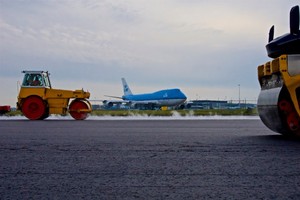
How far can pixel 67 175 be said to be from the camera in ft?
13.0

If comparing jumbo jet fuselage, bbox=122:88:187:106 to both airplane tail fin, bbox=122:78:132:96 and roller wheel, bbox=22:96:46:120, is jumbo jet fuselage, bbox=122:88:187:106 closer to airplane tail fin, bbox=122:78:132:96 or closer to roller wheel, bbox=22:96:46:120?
airplane tail fin, bbox=122:78:132:96

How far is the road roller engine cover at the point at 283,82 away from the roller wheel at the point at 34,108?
15.0m

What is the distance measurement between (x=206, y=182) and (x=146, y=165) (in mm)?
1052

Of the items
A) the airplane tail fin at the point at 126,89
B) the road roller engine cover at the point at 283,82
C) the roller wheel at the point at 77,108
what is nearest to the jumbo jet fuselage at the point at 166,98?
the airplane tail fin at the point at 126,89

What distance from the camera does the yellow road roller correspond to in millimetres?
21656

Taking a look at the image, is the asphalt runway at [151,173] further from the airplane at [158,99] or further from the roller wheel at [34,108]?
the airplane at [158,99]

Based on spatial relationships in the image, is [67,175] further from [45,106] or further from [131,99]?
[131,99]

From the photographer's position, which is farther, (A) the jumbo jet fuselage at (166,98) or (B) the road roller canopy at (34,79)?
(A) the jumbo jet fuselage at (166,98)

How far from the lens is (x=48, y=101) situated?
2191cm

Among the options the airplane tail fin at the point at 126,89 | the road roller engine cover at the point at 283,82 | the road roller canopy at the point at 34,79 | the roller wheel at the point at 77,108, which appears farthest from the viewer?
the airplane tail fin at the point at 126,89

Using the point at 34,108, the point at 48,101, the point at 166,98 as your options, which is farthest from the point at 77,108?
the point at 166,98

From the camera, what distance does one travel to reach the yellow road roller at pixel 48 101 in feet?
71.1

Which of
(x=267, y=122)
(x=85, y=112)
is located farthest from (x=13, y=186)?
(x=85, y=112)

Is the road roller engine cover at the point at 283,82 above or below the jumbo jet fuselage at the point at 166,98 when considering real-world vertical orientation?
below
